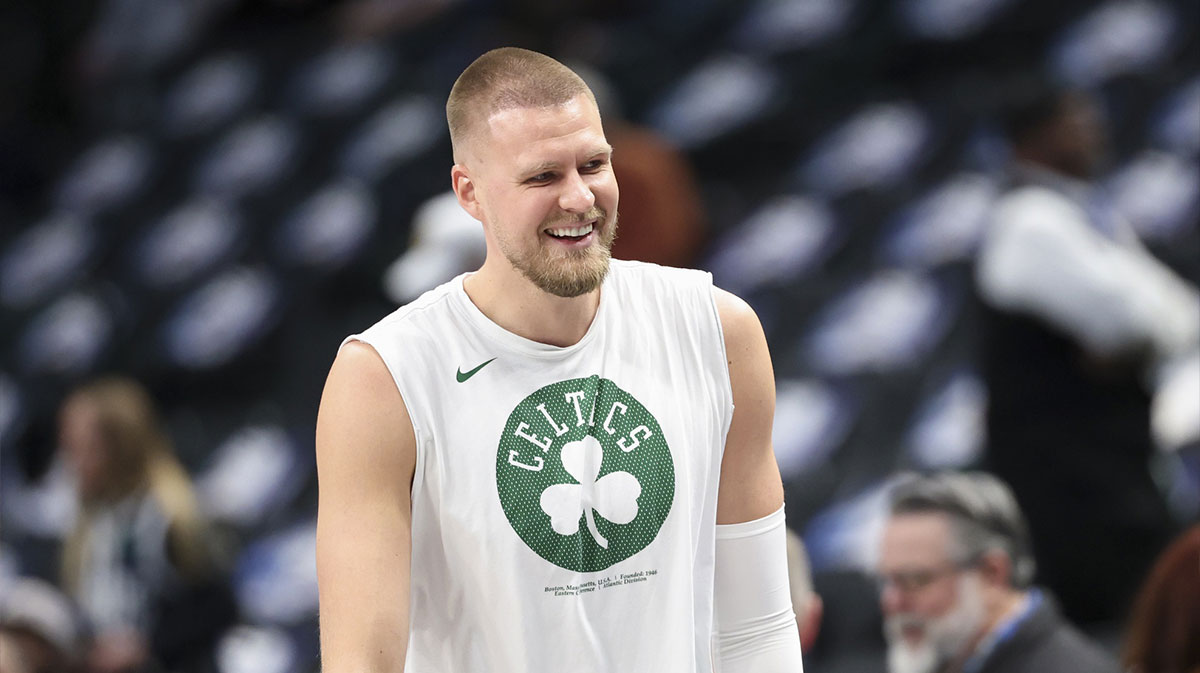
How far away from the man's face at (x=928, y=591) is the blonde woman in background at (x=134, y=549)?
206 centimetres

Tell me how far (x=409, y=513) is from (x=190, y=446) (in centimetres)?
455

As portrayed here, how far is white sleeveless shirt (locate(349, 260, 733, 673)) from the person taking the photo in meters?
2.00

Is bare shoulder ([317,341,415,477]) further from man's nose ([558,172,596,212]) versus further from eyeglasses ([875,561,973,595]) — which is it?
eyeglasses ([875,561,973,595])

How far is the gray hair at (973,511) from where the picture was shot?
128 inches

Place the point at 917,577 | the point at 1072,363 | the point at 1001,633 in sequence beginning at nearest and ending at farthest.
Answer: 1. the point at 1001,633
2. the point at 917,577
3. the point at 1072,363

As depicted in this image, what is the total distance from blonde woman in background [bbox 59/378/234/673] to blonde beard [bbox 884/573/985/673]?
6.83 feet

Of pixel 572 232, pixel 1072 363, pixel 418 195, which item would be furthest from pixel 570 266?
pixel 418 195

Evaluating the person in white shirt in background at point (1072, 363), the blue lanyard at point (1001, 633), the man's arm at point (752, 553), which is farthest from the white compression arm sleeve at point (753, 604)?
the person in white shirt in background at point (1072, 363)

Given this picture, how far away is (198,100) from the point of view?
8195mm

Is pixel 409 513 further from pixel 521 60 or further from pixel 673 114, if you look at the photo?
pixel 673 114

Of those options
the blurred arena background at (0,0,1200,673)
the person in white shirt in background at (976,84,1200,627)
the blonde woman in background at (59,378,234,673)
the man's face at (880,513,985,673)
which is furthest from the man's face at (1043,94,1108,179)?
the blonde woman in background at (59,378,234,673)

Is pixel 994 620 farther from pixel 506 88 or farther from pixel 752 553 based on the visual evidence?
pixel 506 88

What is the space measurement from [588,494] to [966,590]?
1447mm

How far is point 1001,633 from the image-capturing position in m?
3.18
